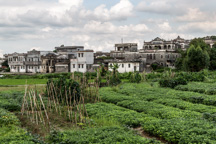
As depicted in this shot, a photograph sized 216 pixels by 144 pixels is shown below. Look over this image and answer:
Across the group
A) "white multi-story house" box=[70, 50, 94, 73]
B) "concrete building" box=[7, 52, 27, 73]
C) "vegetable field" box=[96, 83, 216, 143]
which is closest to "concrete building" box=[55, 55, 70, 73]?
"white multi-story house" box=[70, 50, 94, 73]

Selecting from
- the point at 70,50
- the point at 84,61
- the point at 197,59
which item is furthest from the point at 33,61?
the point at 197,59

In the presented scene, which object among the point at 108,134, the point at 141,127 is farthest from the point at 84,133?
the point at 141,127

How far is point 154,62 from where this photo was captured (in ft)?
209

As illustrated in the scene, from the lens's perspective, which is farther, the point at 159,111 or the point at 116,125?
the point at 159,111

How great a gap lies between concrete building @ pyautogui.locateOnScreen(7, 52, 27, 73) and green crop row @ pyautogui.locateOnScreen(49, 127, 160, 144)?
65.9 meters

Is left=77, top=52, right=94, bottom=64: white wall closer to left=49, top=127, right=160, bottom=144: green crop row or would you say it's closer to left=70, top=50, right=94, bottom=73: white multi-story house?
left=70, top=50, right=94, bottom=73: white multi-story house

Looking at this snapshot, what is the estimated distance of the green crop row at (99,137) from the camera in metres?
9.80

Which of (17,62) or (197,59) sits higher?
(17,62)

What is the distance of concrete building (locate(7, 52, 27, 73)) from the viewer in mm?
→ 72775

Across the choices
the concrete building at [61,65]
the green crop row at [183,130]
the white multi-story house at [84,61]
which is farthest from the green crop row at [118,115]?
the concrete building at [61,65]

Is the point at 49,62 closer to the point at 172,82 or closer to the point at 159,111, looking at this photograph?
the point at 172,82

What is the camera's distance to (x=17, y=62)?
242 ft

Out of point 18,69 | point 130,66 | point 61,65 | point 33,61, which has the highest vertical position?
point 33,61

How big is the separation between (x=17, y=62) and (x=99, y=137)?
6952 centimetres
